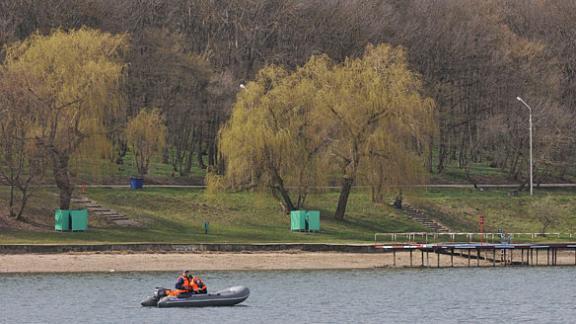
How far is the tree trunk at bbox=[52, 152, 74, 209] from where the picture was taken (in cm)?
9194

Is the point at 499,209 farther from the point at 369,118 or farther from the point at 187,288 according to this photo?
the point at 187,288

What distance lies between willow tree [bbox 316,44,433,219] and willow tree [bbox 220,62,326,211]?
4.50 feet

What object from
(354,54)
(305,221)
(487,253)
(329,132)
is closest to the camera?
(487,253)

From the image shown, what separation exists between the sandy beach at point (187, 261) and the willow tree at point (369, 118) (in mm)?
10918

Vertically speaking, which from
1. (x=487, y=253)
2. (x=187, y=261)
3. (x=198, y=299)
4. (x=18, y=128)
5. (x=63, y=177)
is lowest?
(x=198, y=299)

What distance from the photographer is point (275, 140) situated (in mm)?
96750

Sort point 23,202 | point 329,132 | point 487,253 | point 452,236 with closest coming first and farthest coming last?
point 23,202
point 487,253
point 452,236
point 329,132

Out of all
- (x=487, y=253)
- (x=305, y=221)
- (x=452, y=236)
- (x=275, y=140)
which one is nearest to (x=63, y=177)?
(x=275, y=140)

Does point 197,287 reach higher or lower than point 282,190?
lower

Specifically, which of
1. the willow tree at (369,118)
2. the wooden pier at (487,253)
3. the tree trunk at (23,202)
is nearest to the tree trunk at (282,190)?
the willow tree at (369,118)

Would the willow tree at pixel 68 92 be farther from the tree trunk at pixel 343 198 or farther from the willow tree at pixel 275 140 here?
the tree trunk at pixel 343 198

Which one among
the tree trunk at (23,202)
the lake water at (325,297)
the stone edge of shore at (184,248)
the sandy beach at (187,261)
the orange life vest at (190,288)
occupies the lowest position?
the lake water at (325,297)

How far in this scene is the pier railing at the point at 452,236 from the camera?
93.7 metres

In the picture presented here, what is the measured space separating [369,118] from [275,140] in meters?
6.57
